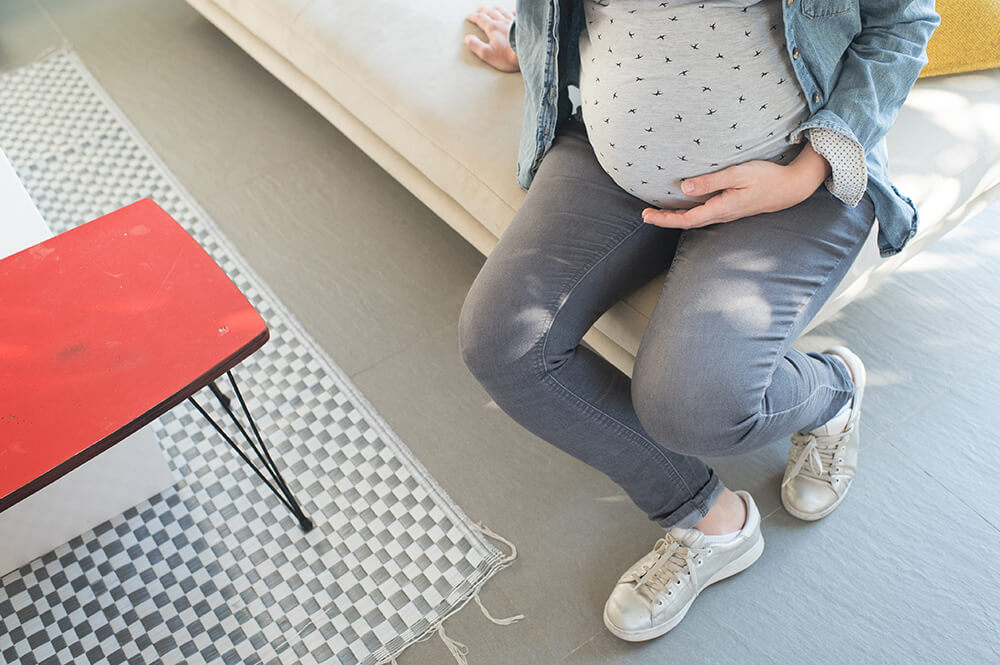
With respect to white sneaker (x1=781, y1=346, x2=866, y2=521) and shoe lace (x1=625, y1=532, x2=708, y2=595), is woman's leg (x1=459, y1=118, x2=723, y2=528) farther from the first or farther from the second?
white sneaker (x1=781, y1=346, x2=866, y2=521)

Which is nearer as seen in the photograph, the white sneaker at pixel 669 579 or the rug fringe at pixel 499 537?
the white sneaker at pixel 669 579

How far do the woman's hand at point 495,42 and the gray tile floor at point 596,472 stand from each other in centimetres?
40

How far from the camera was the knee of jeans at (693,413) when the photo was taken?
90 cm

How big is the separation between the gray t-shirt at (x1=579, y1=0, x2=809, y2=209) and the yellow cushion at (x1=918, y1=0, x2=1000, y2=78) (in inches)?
21.3

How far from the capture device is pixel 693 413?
0.91 metres

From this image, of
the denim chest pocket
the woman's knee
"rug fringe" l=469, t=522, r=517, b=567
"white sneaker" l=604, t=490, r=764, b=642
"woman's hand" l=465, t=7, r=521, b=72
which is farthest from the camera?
"woman's hand" l=465, t=7, r=521, b=72

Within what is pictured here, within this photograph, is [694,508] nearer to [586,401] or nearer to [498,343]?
[586,401]

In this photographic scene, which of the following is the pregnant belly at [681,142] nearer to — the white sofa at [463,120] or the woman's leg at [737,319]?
the woman's leg at [737,319]

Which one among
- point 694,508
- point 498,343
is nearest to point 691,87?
point 498,343

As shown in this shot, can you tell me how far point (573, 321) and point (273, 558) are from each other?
2.01 ft

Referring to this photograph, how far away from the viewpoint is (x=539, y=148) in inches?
43.6

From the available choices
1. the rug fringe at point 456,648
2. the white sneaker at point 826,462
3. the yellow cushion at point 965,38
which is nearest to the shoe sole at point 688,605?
the white sneaker at point 826,462

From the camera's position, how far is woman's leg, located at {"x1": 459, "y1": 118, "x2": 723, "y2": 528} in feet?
3.25

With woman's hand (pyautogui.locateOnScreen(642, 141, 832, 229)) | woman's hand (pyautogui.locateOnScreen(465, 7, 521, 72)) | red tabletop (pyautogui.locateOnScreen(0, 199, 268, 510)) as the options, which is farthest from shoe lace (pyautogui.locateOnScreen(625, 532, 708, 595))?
woman's hand (pyautogui.locateOnScreen(465, 7, 521, 72))
